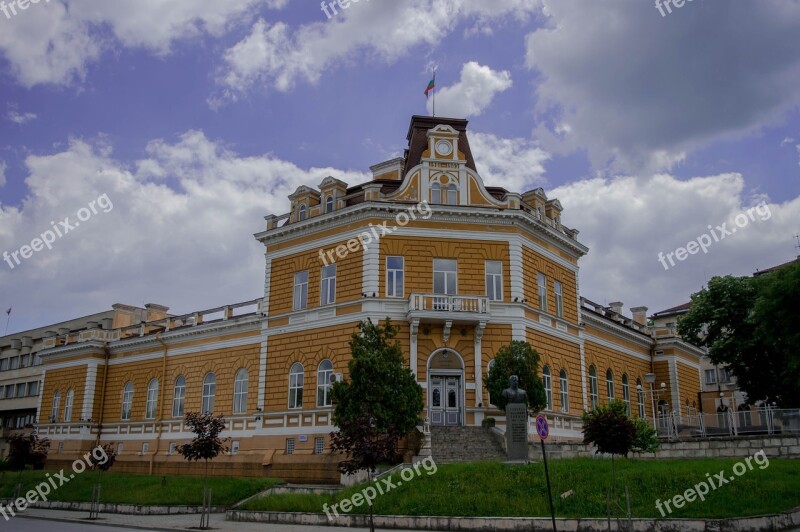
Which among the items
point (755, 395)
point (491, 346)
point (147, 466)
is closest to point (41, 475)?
point (147, 466)

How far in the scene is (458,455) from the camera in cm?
3002

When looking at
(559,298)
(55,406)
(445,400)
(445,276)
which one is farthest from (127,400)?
(559,298)

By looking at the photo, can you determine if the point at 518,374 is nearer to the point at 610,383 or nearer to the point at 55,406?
the point at 610,383

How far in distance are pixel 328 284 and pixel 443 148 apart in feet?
30.3

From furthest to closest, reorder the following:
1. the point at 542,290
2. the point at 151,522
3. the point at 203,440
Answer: the point at 542,290 → the point at 203,440 → the point at 151,522

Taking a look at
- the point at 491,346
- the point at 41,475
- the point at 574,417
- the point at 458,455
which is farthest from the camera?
the point at 41,475

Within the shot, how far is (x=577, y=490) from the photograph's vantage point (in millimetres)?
21688

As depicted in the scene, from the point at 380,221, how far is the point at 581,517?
755 inches

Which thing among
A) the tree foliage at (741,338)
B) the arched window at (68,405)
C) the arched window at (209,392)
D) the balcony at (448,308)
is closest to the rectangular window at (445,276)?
the balcony at (448,308)

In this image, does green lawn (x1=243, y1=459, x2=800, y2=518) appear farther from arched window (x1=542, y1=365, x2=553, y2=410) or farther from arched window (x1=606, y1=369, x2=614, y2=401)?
arched window (x1=606, y1=369, x2=614, y2=401)

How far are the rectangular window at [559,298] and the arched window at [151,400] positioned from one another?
2657 centimetres

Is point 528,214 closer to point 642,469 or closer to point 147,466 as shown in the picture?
point 642,469

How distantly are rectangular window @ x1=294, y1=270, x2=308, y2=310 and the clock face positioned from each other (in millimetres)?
9444

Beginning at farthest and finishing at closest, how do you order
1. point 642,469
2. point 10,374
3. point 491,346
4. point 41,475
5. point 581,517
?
point 10,374
point 41,475
point 491,346
point 642,469
point 581,517
